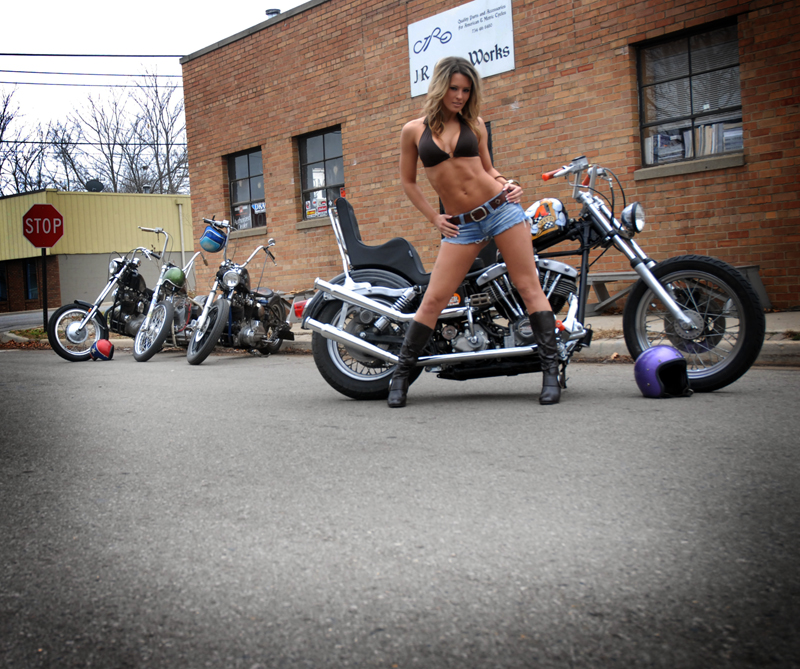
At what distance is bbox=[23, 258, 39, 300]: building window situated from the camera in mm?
36781

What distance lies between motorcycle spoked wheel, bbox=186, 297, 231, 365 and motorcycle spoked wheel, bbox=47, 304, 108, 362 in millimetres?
2049

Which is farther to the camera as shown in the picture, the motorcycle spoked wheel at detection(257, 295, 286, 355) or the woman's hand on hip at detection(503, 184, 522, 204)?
the motorcycle spoked wheel at detection(257, 295, 286, 355)

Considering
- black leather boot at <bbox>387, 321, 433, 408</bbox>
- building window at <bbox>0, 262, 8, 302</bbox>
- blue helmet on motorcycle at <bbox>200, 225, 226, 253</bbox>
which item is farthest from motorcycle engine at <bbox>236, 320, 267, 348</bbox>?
building window at <bbox>0, 262, 8, 302</bbox>

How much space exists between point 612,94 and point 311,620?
9205 millimetres

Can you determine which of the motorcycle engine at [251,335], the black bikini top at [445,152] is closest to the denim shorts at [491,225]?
the black bikini top at [445,152]

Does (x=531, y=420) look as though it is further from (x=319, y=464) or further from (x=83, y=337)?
(x=83, y=337)

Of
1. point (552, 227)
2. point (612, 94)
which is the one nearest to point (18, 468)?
point (552, 227)

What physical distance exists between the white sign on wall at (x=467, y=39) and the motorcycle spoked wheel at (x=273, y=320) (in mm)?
4137

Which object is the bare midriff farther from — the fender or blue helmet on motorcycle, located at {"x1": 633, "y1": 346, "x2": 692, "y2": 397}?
blue helmet on motorcycle, located at {"x1": 633, "y1": 346, "x2": 692, "y2": 397}

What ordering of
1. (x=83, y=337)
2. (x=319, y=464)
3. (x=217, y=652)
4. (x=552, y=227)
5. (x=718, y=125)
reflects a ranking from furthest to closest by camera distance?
(x=83, y=337) → (x=718, y=125) → (x=552, y=227) → (x=319, y=464) → (x=217, y=652)

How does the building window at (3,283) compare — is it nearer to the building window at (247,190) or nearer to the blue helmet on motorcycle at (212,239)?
the building window at (247,190)

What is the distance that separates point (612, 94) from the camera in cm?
1002

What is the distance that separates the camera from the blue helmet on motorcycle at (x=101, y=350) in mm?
10281

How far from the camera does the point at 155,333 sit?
32.1 feet
